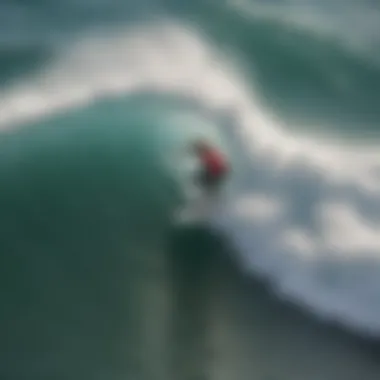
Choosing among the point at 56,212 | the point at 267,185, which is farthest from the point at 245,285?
the point at 56,212

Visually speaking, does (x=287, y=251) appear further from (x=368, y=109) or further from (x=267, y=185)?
(x=368, y=109)

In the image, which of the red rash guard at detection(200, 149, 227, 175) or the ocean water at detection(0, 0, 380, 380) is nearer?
the ocean water at detection(0, 0, 380, 380)

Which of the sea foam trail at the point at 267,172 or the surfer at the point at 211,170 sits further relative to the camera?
the surfer at the point at 211,170

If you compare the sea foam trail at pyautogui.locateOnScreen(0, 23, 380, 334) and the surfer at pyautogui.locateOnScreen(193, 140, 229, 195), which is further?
the surfer at pyautogui.locateOnScreen(193, 140, 229, 195)

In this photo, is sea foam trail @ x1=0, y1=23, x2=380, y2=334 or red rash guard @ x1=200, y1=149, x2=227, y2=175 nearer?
sea foam trail @ x1=0, y1=23, x2=380, y2=334
